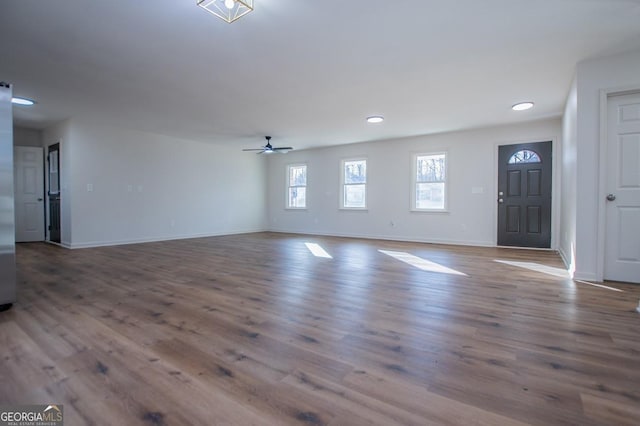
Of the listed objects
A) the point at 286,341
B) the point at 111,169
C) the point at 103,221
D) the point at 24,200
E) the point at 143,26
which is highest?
the point at 143,26

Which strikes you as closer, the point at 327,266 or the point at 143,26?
the point at 143,26

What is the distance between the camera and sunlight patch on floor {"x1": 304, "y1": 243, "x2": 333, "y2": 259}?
5012 mm

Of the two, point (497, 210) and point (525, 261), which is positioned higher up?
point (497, 210)

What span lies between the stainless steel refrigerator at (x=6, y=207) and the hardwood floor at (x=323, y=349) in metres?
0.19

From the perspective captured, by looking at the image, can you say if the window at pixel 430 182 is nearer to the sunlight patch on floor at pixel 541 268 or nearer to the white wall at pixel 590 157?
the sunlight patch on floor at pixel 541 268

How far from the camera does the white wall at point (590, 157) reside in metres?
3.12

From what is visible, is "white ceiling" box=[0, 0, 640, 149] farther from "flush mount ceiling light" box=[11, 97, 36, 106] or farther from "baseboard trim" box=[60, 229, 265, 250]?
"baseboard trim" box=[60, 229, 265, 250]

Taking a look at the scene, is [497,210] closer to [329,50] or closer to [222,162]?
[329,50]

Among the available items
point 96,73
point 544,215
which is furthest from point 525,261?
point 96,73

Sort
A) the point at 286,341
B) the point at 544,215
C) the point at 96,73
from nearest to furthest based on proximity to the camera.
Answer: the point at 286,341 < the point at 96,73 < the point at 544,215

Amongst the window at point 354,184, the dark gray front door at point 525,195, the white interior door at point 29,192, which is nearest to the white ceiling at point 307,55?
the dark gray front door at point 525,195

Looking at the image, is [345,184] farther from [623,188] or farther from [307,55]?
[623,188]

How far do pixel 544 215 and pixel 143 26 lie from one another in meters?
6.44

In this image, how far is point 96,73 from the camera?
11.2ft
